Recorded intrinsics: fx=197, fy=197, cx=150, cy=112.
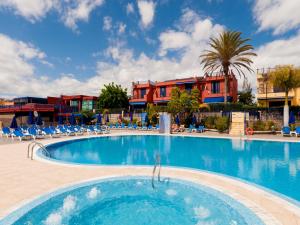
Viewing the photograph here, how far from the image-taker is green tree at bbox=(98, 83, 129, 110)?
Answer: 137 ft

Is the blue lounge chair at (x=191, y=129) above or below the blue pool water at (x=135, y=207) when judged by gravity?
above

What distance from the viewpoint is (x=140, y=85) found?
4203 centimetres

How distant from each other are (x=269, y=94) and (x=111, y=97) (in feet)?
94.7

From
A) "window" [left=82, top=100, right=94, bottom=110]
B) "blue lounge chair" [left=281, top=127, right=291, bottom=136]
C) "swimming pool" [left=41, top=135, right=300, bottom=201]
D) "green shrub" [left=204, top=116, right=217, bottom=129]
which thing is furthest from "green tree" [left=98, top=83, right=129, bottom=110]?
"blue lounge chair" [left=281, top=127, right=291, bottom=136]

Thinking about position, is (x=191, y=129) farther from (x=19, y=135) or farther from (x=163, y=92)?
(x=19, y=135)

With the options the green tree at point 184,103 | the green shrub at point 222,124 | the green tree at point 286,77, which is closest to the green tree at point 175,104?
the green tree at point 184,103

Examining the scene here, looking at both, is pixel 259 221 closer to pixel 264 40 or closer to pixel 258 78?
pixel 264 40

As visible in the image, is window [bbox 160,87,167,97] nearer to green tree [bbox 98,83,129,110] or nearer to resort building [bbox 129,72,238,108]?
resort building [bbox 129,72,238,108]

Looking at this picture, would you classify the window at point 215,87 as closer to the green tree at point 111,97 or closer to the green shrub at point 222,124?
the green shrub at point 222,124

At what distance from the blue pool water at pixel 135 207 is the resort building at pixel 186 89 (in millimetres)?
26530

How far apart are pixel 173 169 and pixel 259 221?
425cm

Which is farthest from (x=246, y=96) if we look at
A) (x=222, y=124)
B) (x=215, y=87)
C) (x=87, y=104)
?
(x=87, y=104)

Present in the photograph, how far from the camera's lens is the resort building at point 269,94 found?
29.2m

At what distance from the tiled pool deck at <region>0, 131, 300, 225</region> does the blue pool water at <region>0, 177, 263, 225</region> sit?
1.23ft
